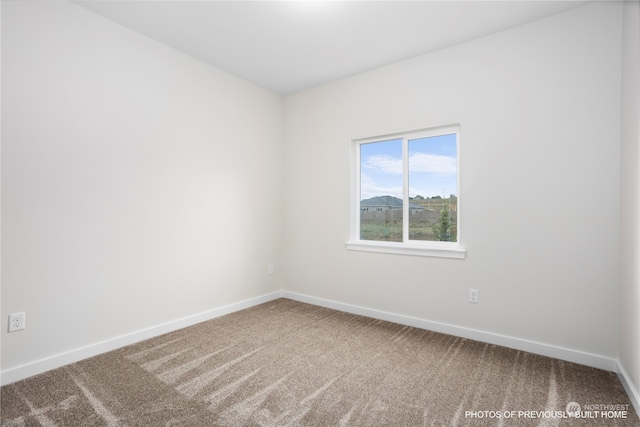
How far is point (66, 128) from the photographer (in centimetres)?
226

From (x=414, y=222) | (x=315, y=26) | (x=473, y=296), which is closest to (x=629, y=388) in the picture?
(x=473, y=296)

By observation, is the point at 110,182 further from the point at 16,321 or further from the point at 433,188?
the point at 433,188

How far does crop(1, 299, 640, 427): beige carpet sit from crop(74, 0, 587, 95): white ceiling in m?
2.62

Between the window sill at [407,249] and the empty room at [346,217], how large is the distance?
0.03 metres

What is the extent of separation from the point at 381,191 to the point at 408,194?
33 centimetres

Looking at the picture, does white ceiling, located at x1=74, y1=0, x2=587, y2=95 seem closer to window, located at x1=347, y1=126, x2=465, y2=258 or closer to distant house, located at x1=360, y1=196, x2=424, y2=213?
window, located at x1=347, y1=126, x2=465, y2=258

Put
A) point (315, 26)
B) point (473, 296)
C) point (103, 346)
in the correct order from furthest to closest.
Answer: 1. point (473, 296)
2. point (315, 26)
3. point (103, 346)

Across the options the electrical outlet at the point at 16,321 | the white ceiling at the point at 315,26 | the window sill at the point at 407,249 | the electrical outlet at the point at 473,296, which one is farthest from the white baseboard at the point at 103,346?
the white ceiling at the point at 315,26

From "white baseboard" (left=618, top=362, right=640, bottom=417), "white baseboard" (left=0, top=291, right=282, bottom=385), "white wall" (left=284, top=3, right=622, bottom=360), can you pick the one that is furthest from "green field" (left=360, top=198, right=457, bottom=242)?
"white baseboard" (left=0, top=291, right=282, bottom=385)

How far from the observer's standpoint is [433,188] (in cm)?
311

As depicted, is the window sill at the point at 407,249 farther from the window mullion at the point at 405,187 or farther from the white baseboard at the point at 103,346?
the white baseboard at the point at 103,346

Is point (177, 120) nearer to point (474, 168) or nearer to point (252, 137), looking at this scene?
point (252, 137)

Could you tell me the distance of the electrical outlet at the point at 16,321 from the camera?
202 cm

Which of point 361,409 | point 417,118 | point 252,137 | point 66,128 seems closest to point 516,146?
point 417,118
